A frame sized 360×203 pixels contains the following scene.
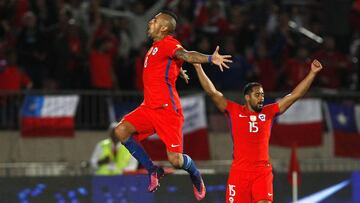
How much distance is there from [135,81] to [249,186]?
6.54 m

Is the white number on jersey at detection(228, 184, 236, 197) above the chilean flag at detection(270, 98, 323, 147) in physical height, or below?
above

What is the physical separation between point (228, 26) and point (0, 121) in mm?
4851

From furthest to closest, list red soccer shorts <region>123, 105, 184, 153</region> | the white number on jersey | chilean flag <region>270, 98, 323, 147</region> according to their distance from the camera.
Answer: chilean flag <region>270, 98, 323, 147</region> → the white number on jersey → red soccer shorts <region>123, 105, 184, 153</region>

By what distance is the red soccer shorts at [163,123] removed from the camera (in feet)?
39.8

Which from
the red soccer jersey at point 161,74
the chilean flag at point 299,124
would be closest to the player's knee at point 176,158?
the red soccer jersey at point 161,74

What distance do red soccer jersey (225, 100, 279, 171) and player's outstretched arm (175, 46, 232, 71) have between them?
1.45 m

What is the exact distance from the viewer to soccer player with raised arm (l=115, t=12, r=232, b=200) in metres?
12.0

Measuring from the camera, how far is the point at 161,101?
12078 millimetres

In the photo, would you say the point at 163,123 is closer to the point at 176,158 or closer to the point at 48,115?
the point at 176,158

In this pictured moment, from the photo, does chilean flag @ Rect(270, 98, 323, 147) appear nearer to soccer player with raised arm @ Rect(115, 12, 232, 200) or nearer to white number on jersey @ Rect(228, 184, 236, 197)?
white number on jersey @ Rect(228, 184, 236, 197)

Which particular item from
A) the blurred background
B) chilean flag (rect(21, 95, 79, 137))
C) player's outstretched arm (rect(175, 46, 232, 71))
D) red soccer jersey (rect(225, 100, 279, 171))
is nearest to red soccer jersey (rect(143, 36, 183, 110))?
player's outstretched arm (rect(175, 46, 232, 71))

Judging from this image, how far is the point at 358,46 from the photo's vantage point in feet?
67.6

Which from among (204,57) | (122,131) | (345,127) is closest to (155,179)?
(122,131)

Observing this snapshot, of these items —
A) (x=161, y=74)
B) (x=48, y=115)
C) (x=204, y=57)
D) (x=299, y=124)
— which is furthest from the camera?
(x=299, y=124)
